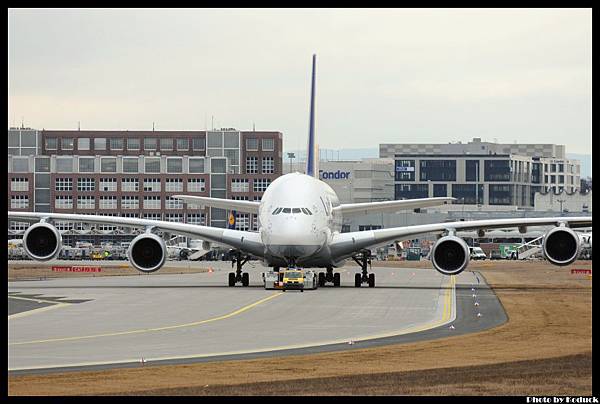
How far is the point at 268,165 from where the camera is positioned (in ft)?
563

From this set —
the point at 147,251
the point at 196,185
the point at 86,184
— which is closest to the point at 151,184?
the point at 196,185

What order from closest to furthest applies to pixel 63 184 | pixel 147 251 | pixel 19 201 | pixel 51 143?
1. pixel 147 251
2. pixel 19 201
3. pixel 63 184
4. pixel 51 143

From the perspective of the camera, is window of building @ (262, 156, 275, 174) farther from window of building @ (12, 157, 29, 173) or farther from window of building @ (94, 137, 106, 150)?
window of building @ (12, 157, 29, 173)

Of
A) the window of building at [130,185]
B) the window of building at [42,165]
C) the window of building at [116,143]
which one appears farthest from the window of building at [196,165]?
the window of building at [42,165]

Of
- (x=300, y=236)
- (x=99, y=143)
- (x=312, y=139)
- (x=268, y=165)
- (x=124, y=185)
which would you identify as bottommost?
(x=300, y=236)

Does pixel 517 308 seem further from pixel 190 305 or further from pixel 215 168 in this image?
pixel 215 168

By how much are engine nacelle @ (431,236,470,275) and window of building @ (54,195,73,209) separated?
115718mm

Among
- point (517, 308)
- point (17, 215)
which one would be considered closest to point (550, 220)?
point (517, 308)

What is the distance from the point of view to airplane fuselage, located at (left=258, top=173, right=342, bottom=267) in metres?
52.3

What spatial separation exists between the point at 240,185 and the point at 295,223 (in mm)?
114028

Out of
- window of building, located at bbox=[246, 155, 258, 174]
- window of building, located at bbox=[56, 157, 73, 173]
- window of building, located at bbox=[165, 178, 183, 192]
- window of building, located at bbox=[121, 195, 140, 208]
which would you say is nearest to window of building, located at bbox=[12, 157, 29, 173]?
window of building, located at bbox=[56, 157, 73, 173]

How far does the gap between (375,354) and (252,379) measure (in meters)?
5.09

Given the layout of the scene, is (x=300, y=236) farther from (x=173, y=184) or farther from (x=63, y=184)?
(x=63, y=184)

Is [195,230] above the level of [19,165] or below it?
below
